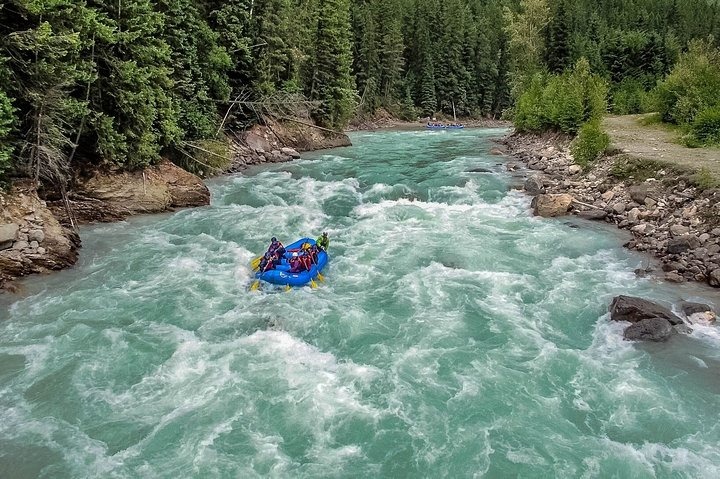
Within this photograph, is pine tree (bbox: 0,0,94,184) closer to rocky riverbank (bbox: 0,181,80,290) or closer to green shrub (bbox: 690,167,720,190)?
rocky riverbank (bbox: 0,181,80,290)

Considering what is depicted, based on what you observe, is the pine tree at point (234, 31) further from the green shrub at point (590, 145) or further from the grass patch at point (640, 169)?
the grass patch at point (640, 169)

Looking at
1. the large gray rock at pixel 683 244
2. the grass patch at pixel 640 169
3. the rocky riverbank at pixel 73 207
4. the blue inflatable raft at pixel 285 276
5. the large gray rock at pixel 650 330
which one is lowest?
the large gray rock at pixel 650 330

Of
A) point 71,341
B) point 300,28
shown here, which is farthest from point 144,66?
point 300,28

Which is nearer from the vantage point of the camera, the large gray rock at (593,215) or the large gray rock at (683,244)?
the large gray rock at (683,244)

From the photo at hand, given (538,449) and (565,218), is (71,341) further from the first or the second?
(565,218)

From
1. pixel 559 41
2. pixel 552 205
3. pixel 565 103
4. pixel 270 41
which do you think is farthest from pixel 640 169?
pixel 559 41

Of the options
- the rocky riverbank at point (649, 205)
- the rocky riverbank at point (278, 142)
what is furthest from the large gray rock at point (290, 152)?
the rocky riverbank at point (649, 205)

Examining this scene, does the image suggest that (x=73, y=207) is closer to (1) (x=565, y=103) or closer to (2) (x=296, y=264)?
(2) (x=296, y=264)
